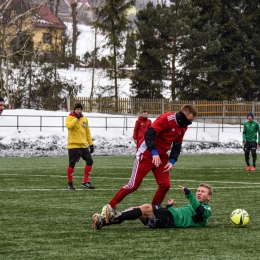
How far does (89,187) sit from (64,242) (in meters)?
7.68

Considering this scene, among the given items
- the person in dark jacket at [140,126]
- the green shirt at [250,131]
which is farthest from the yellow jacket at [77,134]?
the green shirt at [250,131]

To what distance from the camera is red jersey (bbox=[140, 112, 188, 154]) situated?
9836 mm

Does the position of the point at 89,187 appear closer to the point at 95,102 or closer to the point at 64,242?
→ the point at 64,242

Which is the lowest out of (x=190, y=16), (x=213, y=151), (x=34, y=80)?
(x=213, y=151)

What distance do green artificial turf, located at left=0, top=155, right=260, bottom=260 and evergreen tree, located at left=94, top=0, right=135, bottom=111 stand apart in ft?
141

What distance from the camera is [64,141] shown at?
121 ft

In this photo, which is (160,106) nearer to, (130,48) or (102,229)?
(130,48)

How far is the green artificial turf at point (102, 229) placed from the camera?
24.6 ft

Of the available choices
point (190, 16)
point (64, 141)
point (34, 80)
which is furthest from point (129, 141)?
point (34, 80)

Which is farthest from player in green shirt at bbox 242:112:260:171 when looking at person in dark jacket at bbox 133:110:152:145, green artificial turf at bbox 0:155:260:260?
green artificial turf at bbox 0:155:260:260

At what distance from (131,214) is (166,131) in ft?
5.33

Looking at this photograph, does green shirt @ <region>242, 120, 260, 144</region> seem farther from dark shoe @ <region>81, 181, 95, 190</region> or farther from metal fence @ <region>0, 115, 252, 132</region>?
metal fence @ <region>0, 115, 252, 132</region>

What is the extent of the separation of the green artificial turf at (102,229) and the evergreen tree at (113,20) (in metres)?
43.0

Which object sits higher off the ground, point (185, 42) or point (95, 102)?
point (185, 42)
